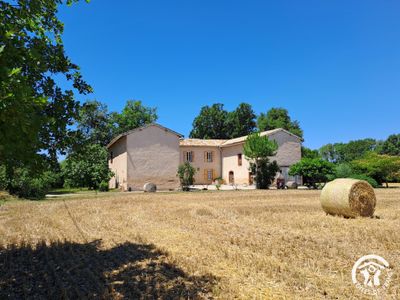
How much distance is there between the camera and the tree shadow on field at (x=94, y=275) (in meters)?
4.99

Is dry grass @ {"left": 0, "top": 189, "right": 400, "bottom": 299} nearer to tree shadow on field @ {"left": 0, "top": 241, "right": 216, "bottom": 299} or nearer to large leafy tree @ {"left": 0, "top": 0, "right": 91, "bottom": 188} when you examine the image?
tree shadow on field @ {"left": 0, "top": 241, "right": 216, "bottom": 299}

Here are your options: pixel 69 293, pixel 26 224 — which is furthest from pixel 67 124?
pixel 26 224

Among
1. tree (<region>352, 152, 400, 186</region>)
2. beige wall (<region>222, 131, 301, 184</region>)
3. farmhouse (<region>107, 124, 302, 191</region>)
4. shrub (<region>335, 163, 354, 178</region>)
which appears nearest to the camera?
shrub (<region>335, 163, 354, 178</region>)

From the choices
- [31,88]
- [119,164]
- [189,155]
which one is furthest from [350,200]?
[189,155]

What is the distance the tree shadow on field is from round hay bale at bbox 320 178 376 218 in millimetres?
7591

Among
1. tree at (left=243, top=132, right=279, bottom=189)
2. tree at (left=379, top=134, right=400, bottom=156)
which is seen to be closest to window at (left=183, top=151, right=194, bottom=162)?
tree at (left=243, top=132, right=279, bottom=189)

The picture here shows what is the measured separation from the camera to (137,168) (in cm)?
3406

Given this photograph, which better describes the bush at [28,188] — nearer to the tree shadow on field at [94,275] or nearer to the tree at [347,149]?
the tree shadow on field at [94,275]

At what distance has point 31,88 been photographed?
4.21 meters

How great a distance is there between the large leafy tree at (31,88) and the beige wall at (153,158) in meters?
28.0

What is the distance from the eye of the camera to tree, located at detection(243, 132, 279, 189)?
34188 millimetres

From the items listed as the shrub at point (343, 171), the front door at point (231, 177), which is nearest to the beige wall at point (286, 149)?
the front door at point (231, 177)

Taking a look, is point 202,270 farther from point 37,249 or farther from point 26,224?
point 26,224

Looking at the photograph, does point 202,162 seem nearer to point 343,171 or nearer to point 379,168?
point 343,171
